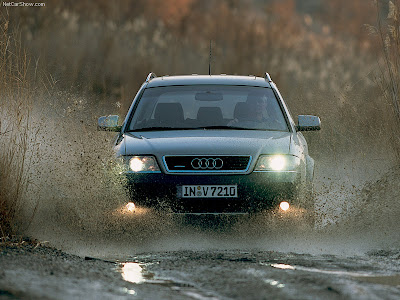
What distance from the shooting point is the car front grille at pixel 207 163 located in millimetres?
7237

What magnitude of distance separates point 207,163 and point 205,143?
11.0 inches

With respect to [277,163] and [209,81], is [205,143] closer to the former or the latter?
[277,163]

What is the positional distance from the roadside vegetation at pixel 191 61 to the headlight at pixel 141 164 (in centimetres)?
141

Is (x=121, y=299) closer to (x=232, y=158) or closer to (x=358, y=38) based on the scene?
(x=232, y=158)

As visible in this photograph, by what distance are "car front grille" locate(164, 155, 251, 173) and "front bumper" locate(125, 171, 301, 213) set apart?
8 cm

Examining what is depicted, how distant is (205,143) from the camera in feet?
24.6

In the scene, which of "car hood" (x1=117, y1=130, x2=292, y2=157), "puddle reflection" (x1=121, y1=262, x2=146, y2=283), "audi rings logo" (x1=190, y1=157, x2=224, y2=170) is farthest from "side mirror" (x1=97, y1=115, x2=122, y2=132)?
"puddle reflection" (x1=121, y1=262, x2=146, y2=283)

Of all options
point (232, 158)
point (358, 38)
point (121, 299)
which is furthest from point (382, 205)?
point (358, 38)

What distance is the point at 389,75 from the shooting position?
9.69 metres

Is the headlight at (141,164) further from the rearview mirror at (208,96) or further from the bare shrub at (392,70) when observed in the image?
the bare shrub at (392,70)

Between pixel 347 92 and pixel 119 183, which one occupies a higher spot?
pixel 347 92

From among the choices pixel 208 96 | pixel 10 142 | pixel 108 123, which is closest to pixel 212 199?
pixel 10 142

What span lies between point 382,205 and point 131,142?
9.21ft

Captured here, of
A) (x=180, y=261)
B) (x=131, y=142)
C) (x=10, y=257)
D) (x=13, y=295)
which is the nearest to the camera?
(x=13, y=295)
